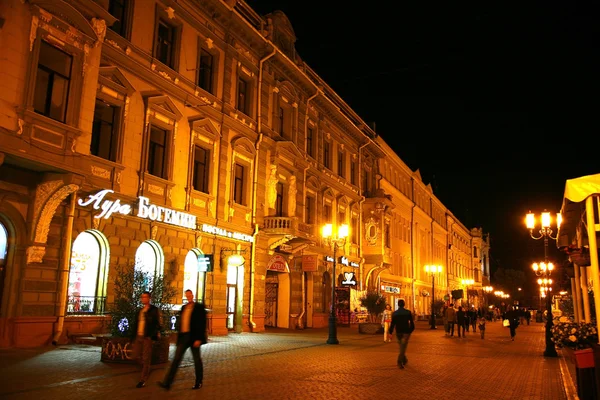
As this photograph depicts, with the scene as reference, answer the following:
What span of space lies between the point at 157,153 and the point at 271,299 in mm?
12950

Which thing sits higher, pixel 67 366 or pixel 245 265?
pixel 245 265

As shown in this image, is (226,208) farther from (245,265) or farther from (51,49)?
(51,49)

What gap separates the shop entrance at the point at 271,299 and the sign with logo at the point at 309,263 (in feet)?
5.65

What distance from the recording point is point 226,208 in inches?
972

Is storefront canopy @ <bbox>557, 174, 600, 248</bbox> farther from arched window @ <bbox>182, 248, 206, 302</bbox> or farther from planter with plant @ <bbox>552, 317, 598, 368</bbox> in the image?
arched window @ <bbox>182, 248, 206, 302</bbox>

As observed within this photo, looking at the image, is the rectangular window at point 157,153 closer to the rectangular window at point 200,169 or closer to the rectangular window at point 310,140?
the rectangular window at point 200,169

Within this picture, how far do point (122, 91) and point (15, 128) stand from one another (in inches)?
201

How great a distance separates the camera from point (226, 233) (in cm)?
2448

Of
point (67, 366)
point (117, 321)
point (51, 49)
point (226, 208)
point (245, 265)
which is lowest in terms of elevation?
point (67, 366)

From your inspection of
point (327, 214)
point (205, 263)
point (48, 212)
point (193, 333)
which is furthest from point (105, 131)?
point (327, 214)

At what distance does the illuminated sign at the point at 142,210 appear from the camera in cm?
1750

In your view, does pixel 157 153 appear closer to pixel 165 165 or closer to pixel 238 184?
pixel 165 165

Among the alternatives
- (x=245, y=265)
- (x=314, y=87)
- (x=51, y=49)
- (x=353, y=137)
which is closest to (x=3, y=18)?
(x=51, y=49)

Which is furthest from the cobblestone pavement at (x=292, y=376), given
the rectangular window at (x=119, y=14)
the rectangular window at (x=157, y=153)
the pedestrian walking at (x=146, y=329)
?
the rectangular window at (x=119, y=14)
